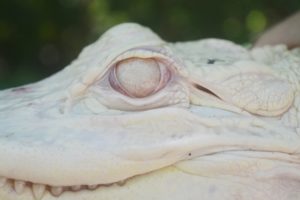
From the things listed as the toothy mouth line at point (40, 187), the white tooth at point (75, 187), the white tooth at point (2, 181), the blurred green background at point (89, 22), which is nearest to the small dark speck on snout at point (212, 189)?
the toothy mouth line at point (40, 187)

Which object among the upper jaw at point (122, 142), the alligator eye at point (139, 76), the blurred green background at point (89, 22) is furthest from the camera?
the blurred green background at point (89, 22)

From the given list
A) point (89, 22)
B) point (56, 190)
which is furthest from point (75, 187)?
point (89, 22)

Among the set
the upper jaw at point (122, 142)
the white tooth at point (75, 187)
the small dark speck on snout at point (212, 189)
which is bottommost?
the white tooth at point (75, 187)

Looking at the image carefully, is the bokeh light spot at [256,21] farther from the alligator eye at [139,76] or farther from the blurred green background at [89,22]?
the alligator eye at [139,76]

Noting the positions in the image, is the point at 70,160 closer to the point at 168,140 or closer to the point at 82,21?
the point at 168,140

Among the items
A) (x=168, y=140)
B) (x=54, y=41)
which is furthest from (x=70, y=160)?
(x=54, y=41)

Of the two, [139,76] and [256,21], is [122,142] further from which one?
[256,21]
